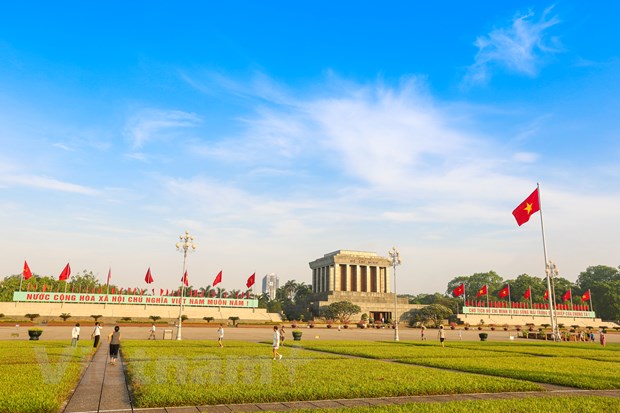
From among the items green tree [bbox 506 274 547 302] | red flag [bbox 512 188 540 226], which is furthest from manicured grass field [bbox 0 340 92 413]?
green tree [bbox 506 274 547 302]

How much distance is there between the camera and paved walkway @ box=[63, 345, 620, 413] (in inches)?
426

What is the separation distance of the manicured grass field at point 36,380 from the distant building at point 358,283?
3469 inches

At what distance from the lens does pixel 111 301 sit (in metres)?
83.6

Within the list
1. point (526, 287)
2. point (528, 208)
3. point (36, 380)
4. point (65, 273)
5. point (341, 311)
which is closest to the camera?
point (36, 380)

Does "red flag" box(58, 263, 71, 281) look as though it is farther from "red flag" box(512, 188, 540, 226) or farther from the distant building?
"red flag" box(512, 188, 540, 226)

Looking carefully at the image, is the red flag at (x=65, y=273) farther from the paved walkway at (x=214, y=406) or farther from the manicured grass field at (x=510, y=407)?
the manicured grass field at (x=510, y=407)

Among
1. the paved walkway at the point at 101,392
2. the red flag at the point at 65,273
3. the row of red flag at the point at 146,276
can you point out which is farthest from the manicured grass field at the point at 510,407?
the red flag at the point at 65,273

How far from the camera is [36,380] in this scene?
1390cm

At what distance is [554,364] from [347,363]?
10773 millimetres

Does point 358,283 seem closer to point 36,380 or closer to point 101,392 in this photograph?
point 36,380

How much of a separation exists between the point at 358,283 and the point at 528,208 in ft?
271

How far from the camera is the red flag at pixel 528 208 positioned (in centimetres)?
4241

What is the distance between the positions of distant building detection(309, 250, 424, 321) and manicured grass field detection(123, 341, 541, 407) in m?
87.9

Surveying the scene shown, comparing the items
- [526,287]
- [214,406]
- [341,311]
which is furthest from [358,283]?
[214,406]
